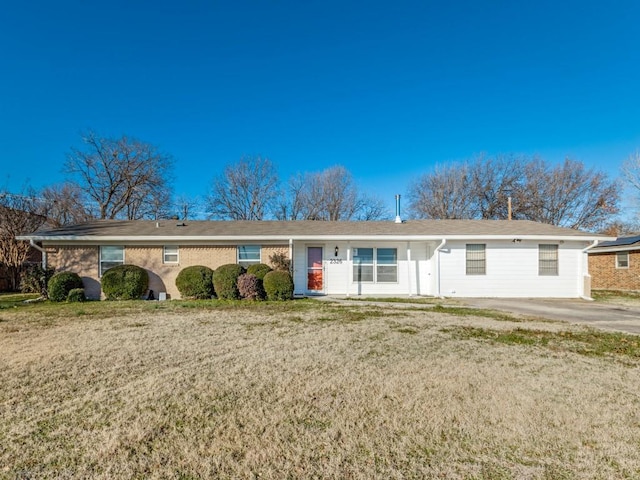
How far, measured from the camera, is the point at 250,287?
11.9 m

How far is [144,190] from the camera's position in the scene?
95.8ft

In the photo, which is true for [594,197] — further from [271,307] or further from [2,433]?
[2,433]

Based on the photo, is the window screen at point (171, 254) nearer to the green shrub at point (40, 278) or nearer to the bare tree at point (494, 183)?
the green shrub at point (40, 278)

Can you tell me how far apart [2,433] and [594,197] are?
3618 centimetres

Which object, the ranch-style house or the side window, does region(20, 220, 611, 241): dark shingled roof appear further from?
the side window

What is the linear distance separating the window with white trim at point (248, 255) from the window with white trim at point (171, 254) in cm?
240

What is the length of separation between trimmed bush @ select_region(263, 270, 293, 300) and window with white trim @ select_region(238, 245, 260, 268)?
1.97m

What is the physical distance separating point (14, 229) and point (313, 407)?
68.7 feet

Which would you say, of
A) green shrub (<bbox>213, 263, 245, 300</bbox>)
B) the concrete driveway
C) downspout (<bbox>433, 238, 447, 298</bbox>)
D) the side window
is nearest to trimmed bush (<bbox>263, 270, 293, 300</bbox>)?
green shrub (<bbox>213, 263, 245, 300</bbox>)

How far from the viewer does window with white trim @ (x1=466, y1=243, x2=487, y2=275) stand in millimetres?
13906

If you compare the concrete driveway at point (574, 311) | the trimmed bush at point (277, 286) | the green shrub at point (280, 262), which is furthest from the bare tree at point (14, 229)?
the concrete driveway at point (574, 311)

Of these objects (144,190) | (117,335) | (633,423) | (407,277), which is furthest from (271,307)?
(144,190)

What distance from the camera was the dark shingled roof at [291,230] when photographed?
528 inches

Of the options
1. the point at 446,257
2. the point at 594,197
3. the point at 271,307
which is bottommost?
the point at 271,307
